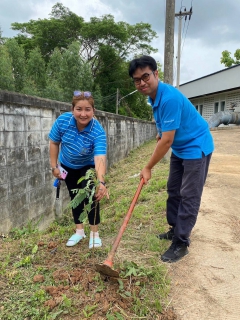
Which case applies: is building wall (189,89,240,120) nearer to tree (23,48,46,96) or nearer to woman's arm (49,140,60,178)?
tree (23,48,46,96)

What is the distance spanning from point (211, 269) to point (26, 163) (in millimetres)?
2551

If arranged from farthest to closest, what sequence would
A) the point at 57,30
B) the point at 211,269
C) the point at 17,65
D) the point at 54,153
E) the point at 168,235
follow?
1. the point at 57,30
2. the point at 17,65
3. the point at 168,235
4. the point at 54,153
5. the point at 211,269

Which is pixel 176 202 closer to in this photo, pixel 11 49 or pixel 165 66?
pixel 165 66

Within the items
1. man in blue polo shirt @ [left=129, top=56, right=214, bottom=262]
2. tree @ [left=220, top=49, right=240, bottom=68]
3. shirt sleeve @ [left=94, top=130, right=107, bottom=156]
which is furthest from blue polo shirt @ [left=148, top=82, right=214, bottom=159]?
tree @ [left=220, top=49, right=240, bottom=68]

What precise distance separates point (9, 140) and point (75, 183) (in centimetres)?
107

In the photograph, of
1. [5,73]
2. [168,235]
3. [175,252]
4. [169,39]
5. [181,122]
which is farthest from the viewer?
[5,73]

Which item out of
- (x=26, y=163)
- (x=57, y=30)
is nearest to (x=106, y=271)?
(x=26, y=163)

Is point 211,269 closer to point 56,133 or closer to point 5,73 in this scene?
point 56,133

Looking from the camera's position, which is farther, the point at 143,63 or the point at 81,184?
the point at 81,184

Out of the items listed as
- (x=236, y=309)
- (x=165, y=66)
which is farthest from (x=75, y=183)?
(x=165, y=66)

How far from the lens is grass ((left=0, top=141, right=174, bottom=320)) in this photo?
186 centimetres

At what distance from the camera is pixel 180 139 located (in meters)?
2.39

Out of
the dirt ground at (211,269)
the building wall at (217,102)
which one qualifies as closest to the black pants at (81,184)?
the dirt ground at (211,269)

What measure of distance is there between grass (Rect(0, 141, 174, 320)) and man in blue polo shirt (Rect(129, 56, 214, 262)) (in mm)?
357
